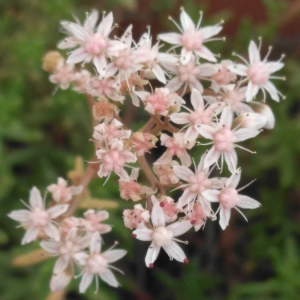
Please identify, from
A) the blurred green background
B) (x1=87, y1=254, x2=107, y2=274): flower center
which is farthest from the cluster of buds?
the blurred green background

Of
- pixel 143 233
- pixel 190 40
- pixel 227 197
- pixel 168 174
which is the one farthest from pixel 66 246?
pixel 190 40

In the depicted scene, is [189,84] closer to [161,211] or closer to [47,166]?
[161,211]

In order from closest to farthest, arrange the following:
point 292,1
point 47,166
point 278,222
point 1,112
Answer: point 1,112 < point 47,166 < point 278,222 < point 292,1

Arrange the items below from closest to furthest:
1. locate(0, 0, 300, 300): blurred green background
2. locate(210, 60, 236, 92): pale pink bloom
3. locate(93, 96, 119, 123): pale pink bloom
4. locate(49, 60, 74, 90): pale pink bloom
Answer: locate(93, 96, 119, 123): pale pink bloom
locate(210, 60, 236, 92): pale pink bloom
locate(49, 60, 74, 90): pale pink bloom
locate(0, 0, 300, 300): blurred green background

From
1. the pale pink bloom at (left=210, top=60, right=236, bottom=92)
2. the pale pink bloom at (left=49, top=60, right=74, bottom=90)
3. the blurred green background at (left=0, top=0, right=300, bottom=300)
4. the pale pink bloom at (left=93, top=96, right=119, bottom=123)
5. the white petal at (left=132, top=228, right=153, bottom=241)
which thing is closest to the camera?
the white petal at (left=132, top=228, right=153, bottom=241)

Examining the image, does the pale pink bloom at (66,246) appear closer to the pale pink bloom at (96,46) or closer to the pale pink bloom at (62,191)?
the pale pink bloom at (62,191)

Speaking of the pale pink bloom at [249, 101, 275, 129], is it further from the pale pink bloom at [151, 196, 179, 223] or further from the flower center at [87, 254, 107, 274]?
the flower center at [87, 254, 107, 274]

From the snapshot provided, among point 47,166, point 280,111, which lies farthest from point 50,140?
point 280,111
